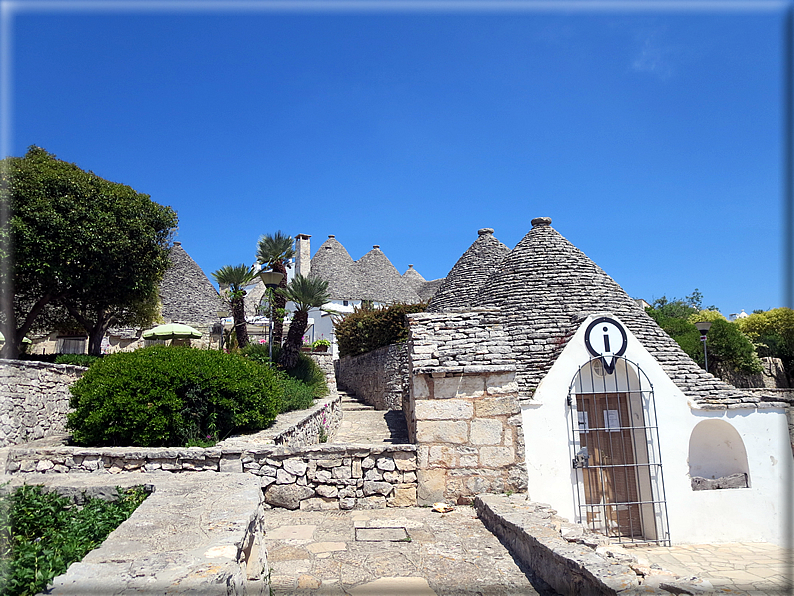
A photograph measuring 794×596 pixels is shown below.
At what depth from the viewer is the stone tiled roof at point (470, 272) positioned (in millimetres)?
13188

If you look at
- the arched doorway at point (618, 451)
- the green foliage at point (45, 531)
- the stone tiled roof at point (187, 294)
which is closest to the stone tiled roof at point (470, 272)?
the arched doorway at point (618, 451)

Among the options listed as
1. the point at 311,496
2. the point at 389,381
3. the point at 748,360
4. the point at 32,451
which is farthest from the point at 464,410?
the point at 748,360

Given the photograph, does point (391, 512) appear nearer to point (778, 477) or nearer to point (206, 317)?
point (778, 477)

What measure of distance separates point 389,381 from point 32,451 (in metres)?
11.6

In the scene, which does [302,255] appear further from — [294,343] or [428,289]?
[294,343]

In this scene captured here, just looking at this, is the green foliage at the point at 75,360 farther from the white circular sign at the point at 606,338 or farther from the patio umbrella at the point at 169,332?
the white circular sign at the point at 606,338

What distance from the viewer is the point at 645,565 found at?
3.56 meters

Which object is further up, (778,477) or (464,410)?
(464,410)

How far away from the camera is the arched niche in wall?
8.34m

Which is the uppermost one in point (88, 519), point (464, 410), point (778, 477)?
point (464, 410)

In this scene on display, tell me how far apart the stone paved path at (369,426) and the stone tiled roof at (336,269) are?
14044 millimetres

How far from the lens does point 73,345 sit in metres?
20.9

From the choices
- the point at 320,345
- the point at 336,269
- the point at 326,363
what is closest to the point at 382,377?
the point at 326,363

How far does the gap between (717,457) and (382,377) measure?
10.8 meters
